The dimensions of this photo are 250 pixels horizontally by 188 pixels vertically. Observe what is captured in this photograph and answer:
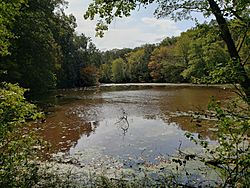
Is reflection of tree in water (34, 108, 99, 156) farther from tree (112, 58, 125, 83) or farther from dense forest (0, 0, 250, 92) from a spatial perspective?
tree (112, 58, 125, 83)

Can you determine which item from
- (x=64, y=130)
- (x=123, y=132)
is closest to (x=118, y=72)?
(x=64, y=130)

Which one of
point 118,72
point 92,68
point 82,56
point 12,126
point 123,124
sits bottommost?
point 123,124

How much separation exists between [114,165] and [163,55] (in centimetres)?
Result: 6495

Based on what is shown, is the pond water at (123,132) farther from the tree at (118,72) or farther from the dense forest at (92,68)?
the tree at (118,72)

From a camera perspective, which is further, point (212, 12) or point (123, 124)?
point (123, 124)

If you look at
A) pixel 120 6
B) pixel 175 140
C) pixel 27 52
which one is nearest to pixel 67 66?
pixel 27 52

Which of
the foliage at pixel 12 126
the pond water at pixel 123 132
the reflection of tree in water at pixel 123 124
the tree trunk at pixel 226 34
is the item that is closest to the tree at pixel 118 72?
the pond water at pixel 123 132

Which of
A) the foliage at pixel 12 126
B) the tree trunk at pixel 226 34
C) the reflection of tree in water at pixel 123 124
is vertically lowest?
the reflection of tree in water at pixel 123 124

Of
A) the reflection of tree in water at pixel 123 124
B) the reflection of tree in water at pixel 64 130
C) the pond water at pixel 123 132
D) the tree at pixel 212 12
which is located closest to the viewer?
the tree at pixel 212 12

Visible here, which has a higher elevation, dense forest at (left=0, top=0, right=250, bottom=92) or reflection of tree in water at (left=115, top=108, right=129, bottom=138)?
dense forest at (left=0, top=0, right=250, bottom=92)

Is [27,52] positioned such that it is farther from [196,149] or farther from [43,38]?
[196,149]

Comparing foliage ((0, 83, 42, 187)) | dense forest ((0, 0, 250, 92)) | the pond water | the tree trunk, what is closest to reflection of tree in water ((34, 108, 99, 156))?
the pond water

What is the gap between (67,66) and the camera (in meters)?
57.8

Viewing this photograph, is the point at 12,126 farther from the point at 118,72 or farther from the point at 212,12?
the point at 118,72
